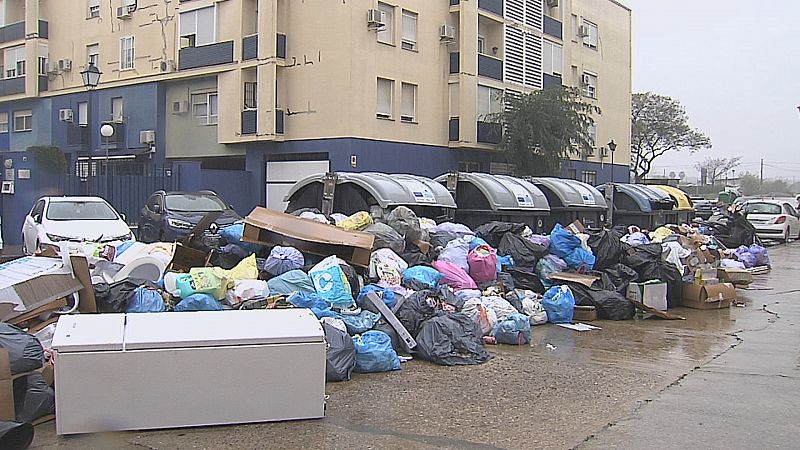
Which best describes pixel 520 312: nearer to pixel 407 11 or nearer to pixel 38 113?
pixel 407 11

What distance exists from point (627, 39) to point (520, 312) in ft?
108

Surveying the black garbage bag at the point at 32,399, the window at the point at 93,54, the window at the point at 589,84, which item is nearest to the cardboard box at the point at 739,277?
the black garbage bag at the point at 32,399

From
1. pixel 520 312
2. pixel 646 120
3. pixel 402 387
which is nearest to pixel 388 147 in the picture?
pixel 520 312

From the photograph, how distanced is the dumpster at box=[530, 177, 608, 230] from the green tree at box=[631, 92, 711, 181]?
3846 cm

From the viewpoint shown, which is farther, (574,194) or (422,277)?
(574,194)

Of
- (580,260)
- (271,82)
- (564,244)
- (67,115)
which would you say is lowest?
(580,260)

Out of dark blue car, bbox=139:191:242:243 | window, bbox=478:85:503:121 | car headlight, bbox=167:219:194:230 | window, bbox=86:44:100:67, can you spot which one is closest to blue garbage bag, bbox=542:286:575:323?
dark blue car, bbox=139:191:242:243

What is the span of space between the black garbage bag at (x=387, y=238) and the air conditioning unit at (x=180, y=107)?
18.4m

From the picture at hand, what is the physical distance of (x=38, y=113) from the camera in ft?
107

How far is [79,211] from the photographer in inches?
583

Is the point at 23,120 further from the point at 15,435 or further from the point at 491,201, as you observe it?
the point at 15,435

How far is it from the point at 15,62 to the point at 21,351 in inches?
1260

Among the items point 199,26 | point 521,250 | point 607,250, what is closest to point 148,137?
point 199,26

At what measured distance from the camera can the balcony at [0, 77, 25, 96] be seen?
3266cm
